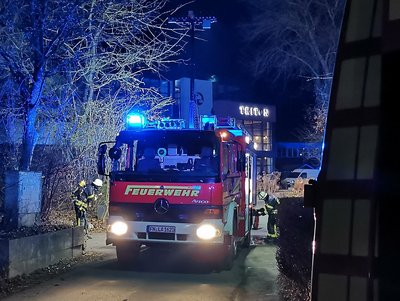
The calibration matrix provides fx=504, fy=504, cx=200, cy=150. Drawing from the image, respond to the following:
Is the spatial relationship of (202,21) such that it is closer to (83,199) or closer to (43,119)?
(43,119)

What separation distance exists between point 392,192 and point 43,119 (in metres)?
16.1

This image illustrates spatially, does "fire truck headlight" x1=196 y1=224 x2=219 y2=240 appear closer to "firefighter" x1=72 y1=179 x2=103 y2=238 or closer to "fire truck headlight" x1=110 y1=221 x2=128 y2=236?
"fire truck headlight" x1=110 y1=221 x2=128 y2=236

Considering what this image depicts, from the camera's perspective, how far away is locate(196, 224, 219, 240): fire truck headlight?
28.5 ft

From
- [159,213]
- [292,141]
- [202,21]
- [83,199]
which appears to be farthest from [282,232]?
[292,141]

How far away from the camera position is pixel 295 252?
6.11 m

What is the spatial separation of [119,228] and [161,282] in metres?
1.32

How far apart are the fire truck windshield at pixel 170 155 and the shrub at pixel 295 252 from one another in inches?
77.8

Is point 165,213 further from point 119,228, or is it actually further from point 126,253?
point 126,253

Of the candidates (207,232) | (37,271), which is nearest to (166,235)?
(207,232)

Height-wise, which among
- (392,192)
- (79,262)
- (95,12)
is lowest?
(79,262)

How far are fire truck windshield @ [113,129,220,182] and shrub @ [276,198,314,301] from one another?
198 cm

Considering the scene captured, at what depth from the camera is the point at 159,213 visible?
8.83 meters

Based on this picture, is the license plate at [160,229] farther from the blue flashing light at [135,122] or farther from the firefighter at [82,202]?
the firefighter at [82,202]

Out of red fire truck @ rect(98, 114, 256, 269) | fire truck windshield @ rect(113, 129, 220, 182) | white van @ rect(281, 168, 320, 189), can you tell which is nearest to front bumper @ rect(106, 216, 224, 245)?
red fire truck @ rect(98, 114, 256, 269)
